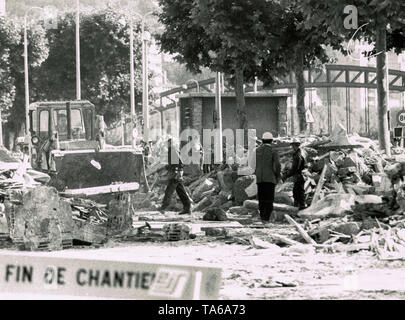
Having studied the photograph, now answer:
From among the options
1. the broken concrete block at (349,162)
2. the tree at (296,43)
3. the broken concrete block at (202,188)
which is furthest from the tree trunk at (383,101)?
the broken concrete block at (202,188)

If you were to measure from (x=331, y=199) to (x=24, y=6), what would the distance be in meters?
115

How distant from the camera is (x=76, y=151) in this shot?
26.1 metres

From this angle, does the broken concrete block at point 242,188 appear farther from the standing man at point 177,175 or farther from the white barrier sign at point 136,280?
the white barrier sign at point 136,280

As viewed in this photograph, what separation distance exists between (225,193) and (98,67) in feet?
155

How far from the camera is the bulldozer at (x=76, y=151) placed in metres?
25.7

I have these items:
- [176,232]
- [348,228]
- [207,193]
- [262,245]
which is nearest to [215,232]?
[176,232]

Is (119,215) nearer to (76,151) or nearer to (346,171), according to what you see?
(76,151)

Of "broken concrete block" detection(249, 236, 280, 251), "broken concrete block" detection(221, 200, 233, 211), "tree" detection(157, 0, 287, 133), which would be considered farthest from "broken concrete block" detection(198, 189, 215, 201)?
"broken concrete block" detection(249, 236, 280, 251)

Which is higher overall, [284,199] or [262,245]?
[284,199]

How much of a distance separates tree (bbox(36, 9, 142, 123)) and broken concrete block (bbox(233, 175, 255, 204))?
47396 mm

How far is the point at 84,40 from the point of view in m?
76.6

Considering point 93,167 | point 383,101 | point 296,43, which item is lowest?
point 93,167
